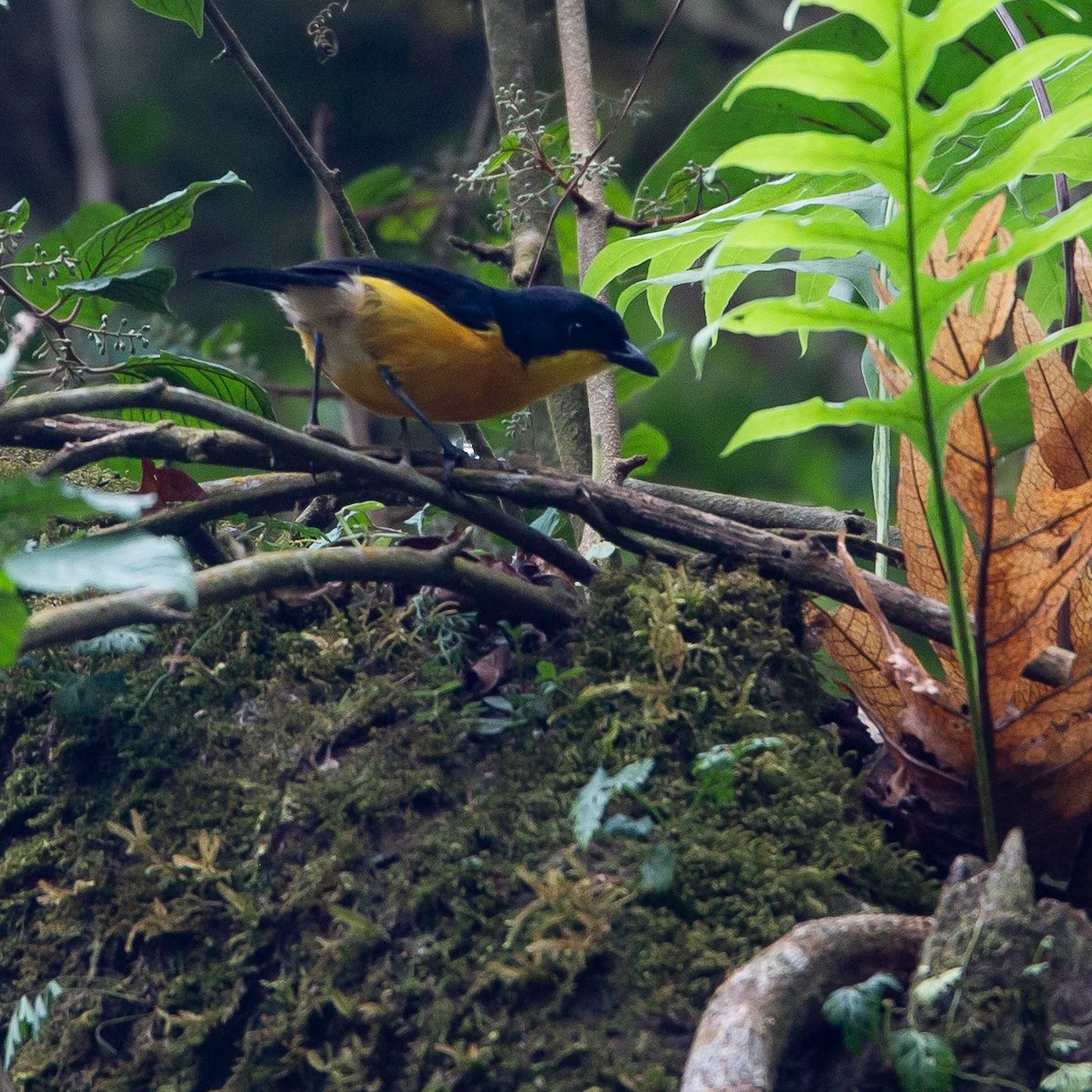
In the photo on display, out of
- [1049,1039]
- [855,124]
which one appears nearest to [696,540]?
[1049,1039]

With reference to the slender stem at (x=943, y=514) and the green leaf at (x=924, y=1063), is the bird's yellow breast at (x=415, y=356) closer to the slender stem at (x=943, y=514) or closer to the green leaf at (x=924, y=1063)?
the slender stem at (x=943, y=514)

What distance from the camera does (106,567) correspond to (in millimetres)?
1376

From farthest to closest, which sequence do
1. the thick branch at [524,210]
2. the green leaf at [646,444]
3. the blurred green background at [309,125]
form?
1. the blurred green background at [309,125]
2. the green leaf at [646,444]
3. the thick branch at [524,210]

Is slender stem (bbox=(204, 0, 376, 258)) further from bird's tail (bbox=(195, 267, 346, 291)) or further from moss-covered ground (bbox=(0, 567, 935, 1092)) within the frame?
moss-covered ground (bbox=(0, 567, 935, 1092))

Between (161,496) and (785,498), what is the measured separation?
3.92 metres

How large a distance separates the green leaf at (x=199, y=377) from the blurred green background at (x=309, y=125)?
3.19m

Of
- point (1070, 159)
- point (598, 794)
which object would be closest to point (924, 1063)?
point (598, 794)

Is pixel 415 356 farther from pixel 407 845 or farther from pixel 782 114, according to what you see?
pixel 407 845

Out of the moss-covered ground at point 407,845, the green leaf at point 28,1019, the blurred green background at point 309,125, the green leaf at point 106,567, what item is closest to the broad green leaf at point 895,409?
the moss-covered ground at point 407,845

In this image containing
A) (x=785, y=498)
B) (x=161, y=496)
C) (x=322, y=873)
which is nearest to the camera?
(x=322, y=873)

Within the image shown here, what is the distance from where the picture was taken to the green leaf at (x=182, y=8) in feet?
9.45

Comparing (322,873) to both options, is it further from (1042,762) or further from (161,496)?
(1042,762)

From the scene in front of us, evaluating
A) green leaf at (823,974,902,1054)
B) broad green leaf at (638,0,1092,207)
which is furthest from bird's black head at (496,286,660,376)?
green leaf at (823,974,902,1054)

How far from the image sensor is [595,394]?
3379 mm
